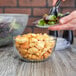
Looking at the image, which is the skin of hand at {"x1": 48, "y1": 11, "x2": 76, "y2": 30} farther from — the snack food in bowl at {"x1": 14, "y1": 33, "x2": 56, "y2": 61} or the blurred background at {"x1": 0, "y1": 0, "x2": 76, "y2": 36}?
the blurred background at {"x1": 0, "y1": 0, "x2": 76, "y2": 36}

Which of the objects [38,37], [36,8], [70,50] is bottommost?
[70,50]

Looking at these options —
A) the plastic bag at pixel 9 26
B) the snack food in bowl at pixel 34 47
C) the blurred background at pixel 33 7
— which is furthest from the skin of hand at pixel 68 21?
the blurred background at pixel 33 7

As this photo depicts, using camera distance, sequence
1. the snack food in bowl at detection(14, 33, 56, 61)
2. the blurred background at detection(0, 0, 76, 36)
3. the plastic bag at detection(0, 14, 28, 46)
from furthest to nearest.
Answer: the blurred background at detection(0, 0, 76, 36), the plastic bag at detection(0, 14, 28, 46), the snack food in bowl at detection(14, 33, 56, 61)

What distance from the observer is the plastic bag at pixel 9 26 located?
1100mm

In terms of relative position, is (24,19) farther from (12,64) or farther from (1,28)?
(12,64)

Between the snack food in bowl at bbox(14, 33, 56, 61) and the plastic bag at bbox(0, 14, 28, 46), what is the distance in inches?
9.6

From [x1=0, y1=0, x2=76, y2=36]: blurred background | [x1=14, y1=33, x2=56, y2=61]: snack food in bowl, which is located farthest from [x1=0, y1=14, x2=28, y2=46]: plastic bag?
[x1=0, y1=0, x2=76, y2=36]: blurred background

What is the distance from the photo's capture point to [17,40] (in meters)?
0.87

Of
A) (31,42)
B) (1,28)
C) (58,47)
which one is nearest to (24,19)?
(1,28)

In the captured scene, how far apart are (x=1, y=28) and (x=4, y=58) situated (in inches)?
9.0

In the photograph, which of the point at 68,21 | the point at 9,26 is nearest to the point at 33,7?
the point at 9,26

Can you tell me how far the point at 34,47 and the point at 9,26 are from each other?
0.32 metres

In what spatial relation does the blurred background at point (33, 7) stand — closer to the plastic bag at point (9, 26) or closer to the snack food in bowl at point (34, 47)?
the plastic bag at point (9, 26)

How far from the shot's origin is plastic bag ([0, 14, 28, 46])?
110 centimetres
